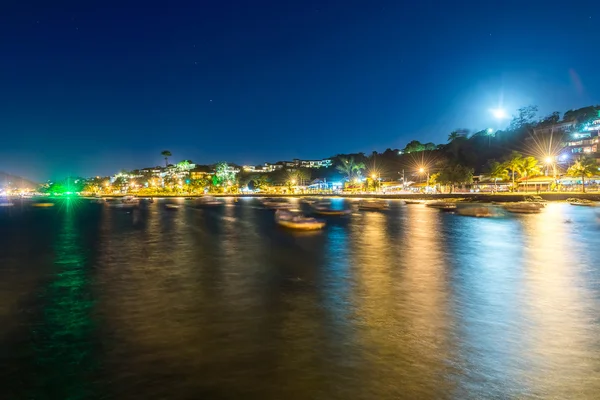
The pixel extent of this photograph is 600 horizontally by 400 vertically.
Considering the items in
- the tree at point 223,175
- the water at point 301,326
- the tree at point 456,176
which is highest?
the tree at point 223,175

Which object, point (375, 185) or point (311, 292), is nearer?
point (311, 292)

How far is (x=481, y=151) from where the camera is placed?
121938 millimetres

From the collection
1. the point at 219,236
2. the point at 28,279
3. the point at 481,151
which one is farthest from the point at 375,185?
the point at 28,279

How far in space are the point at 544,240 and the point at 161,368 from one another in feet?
81.3

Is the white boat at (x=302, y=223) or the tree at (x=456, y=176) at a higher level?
the tree at (x=456, y=176)

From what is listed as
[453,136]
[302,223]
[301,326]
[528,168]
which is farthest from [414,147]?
[301,326]

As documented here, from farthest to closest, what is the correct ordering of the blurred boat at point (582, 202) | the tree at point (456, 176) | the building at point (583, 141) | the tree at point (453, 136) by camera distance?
1. the tree at point (453, 136)
2. the building at point (583, 141)
3. the tree at point (456, 176)
4. the blurred boat at point (582, 202)

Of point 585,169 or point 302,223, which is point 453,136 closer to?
point 585,169

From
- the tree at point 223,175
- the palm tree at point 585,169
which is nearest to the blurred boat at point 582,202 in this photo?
the palm tree at point 585,169

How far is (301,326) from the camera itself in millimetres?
8695

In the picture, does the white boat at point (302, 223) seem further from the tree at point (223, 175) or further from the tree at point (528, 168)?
the tree at point (223, 175)

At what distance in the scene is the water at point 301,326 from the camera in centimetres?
596

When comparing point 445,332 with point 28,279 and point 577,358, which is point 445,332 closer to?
point 577,358

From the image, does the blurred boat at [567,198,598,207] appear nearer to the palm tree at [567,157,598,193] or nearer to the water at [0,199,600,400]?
the palm tree at [567,157,598,193]
